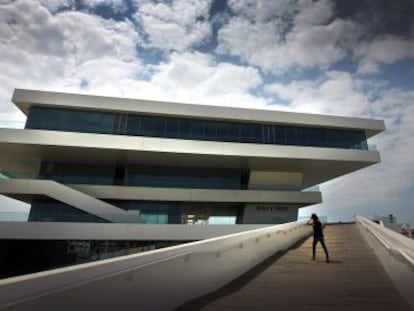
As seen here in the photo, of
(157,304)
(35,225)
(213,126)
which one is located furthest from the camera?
(213,126)

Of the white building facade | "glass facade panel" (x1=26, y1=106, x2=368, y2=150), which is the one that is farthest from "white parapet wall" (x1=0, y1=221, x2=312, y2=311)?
"glass facade panel" (x1=26, y1=106, x2=368, y2=150)

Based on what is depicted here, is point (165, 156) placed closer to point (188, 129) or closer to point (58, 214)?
point (188, 129)

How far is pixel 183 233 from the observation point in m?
26.3

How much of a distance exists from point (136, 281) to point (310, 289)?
385cm

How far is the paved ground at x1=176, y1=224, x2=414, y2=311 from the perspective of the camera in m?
5.34

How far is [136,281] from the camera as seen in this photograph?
4289 mm

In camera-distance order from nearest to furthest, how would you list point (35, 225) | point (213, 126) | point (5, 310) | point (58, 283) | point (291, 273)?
point (5, 310), point (58, 283), point (291, 273), point (35, 225), point (213, 126)

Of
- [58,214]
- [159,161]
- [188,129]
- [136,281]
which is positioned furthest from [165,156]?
[136,281]

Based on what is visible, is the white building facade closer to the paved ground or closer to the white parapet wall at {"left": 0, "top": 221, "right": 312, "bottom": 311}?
the paved ground

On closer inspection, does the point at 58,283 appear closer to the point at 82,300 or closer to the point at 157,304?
the point at 82,300

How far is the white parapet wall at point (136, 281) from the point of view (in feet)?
9.21

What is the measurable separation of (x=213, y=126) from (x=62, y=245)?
56.7 ft

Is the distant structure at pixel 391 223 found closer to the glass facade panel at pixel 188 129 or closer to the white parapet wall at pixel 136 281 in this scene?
the glass facade panel at pixel 188 129

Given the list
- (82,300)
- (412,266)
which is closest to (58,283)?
(82,300)
